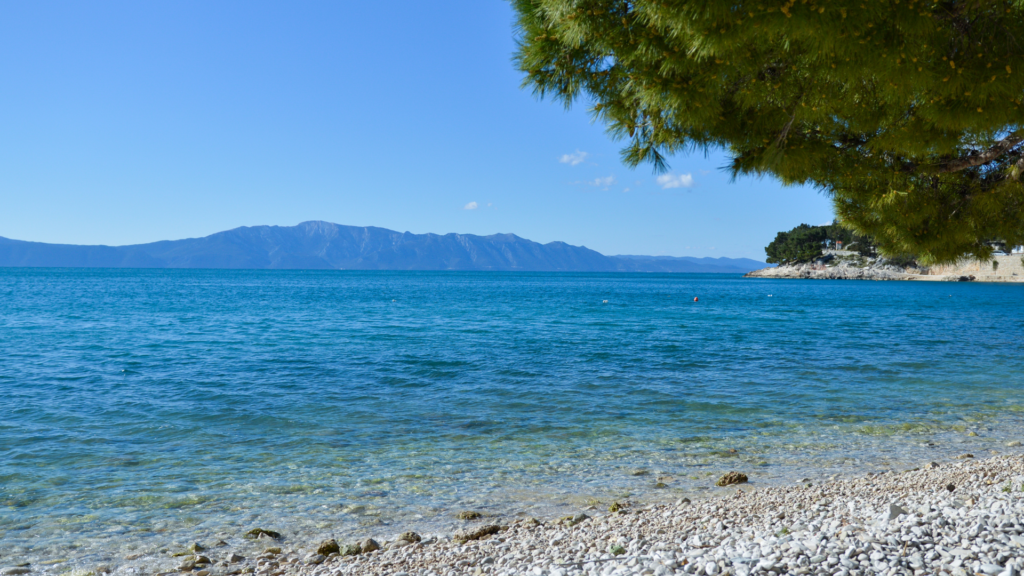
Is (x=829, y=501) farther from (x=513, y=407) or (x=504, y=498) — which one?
(x=513, y=407)

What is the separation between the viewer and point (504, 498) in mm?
6723

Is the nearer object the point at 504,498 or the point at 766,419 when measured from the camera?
the point at 504,498

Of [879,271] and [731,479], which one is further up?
[879,271]

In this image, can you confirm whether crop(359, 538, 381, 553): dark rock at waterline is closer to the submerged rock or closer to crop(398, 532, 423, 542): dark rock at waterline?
crop(398, 532, 423, 542): dark rock at waterline

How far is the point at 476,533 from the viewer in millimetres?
5457

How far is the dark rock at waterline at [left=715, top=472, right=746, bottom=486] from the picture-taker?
7.03 metres

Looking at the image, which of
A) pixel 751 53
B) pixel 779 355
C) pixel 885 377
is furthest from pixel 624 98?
pixel 779 355

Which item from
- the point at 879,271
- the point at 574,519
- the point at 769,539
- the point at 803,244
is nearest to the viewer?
the point at 769,539

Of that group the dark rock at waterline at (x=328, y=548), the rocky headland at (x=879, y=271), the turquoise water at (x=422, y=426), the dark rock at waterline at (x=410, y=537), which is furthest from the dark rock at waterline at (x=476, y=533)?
the rocky headland at (x=879, y=271)

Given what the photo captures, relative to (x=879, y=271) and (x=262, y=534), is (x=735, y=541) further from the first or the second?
(x=879, y=271)

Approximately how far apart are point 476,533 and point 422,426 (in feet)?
15.1

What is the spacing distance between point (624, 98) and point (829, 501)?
4.11m

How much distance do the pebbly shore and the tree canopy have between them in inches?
127

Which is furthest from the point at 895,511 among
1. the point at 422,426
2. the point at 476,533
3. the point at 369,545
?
the point at 422,426
